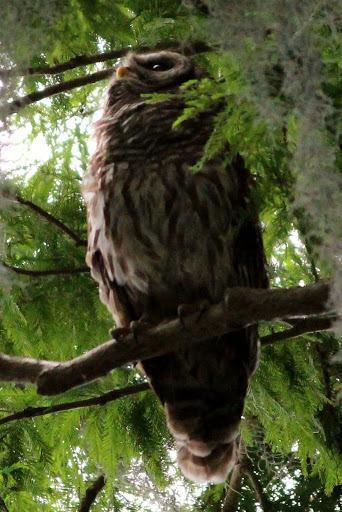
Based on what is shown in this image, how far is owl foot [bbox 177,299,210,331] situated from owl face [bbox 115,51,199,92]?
962 millimetres

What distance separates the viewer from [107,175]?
276 cm

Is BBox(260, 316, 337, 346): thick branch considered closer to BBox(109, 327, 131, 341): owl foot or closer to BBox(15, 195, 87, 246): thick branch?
BBox(109, 327, 131, 341): owl foot

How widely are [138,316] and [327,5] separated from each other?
1.79m

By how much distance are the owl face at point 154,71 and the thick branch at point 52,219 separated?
0.58m

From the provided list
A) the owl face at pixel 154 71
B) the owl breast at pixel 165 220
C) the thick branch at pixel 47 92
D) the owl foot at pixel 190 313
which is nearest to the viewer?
the thick branch at pixel 47 92

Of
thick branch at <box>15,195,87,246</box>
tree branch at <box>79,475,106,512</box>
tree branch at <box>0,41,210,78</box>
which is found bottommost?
tree branch at <box>79,475,106,512</box>

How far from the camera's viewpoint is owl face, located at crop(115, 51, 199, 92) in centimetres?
311

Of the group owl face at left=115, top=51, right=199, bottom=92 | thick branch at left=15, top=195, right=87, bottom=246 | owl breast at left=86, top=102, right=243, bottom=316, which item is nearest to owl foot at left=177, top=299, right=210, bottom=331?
owl breast at left=86, top=102, right=243, bottom=316

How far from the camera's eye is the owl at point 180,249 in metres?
2.68

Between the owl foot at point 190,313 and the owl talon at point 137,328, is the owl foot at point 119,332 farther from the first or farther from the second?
the owl foot at point 190,313

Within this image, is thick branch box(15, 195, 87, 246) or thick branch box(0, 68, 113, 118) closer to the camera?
thick branch box(0, 68, 113, 118)

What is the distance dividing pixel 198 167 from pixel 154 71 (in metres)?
1.72

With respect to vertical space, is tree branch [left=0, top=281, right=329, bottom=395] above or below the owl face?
below

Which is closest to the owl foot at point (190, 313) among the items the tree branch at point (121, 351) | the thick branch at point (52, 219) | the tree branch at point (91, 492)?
the tree branch at point (121, 351)
